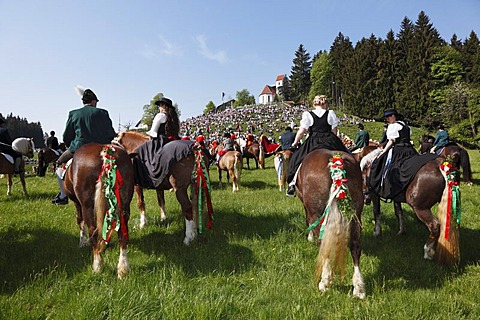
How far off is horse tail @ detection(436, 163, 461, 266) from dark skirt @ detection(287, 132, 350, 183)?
66.3 inches

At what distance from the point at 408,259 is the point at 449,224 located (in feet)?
2.70

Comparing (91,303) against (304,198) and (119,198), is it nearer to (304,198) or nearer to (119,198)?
(119,198)

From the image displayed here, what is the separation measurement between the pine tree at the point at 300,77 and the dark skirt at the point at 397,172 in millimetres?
94750

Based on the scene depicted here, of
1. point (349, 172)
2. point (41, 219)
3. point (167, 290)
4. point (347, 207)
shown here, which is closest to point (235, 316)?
point (167, 290)

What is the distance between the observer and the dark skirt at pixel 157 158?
221 inches

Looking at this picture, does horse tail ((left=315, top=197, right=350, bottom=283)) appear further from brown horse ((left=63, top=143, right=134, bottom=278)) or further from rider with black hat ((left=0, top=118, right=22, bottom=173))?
rider with black hat ((left=0, top=118, right=22, bottom=173))

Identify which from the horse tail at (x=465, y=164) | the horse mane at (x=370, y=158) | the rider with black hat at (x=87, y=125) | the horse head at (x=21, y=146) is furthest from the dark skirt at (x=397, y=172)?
the horse head at (x=21, y=146)

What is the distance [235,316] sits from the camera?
3215mm

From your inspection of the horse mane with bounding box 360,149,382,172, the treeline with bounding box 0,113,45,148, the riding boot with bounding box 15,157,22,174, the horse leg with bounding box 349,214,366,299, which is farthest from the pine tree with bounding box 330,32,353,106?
the treeline with bounding box 0,113,45,148

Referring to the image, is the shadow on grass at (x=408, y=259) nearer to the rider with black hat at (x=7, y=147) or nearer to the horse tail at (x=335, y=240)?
the horse tail at (x=335, y=240)

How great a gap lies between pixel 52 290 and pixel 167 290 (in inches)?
54.9

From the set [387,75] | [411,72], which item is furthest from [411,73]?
[387,75]

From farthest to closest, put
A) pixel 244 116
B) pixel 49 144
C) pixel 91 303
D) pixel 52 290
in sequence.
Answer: pixel 244 116, pixel 49 144, pixel 52 290, pixel 91 303

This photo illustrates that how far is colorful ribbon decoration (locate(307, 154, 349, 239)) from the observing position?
3.69 meters
